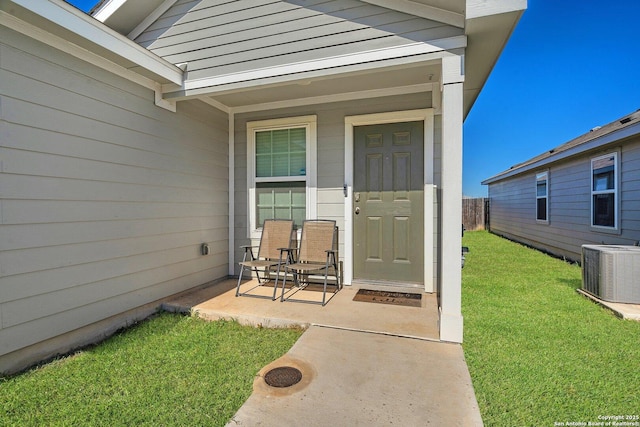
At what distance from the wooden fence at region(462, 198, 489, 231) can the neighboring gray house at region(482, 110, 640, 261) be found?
15.4 ft

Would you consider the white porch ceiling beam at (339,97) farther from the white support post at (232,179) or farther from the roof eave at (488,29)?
the roof eave at (488,29)

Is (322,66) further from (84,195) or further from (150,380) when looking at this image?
(150,380)

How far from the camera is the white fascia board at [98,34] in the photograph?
7.18 ft

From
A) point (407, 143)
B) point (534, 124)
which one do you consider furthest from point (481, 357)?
point (534, 124)

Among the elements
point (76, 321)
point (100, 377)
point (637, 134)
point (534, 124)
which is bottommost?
point (100, 377)

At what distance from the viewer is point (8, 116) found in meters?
2.16

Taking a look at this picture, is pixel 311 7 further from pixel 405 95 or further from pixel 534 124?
pixel 534 124

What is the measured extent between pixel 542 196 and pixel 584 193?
7.78 feet

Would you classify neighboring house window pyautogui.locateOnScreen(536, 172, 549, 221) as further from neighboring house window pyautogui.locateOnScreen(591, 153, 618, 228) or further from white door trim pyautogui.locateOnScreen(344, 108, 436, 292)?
white door trim pyautogui.locateOnScreen(344, 108, 436, 292)

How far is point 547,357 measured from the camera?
230 cm

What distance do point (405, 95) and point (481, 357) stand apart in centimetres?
284

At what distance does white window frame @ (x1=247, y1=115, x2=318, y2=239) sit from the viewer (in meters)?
4.10

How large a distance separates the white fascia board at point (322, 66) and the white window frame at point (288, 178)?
1.15 m

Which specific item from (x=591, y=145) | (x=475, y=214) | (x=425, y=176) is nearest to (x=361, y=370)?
(x=425, y=176)
